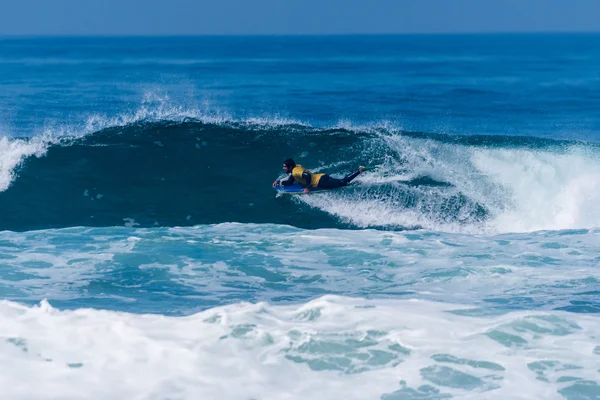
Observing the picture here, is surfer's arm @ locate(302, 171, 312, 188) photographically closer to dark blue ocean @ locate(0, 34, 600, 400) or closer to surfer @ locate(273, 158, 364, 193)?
surfer @ locate(273, 158, 364, 193)

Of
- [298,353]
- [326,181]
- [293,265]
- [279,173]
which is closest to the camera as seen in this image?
[298,353]

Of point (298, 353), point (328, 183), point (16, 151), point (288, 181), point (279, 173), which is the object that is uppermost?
point (16, 151)

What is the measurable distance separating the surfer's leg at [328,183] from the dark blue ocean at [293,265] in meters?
0.65

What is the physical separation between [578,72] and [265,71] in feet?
83.6

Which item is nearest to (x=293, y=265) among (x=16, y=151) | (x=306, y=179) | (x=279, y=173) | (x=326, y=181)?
(x=306, y=179)

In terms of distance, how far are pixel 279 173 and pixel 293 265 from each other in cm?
742

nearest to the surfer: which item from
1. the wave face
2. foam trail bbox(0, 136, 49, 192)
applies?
the wave face

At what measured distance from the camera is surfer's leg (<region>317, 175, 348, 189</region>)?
16366 mm

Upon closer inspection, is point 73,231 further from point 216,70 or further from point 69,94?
point 216,70

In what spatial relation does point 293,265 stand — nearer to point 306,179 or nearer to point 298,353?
point 298,353

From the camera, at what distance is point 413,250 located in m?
13.3

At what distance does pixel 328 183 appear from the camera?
16.5 meters

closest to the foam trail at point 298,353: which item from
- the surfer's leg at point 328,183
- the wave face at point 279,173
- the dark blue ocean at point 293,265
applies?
the dark blue ocean at point 293,265

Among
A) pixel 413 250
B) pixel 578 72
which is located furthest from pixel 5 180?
pixel 578 72
